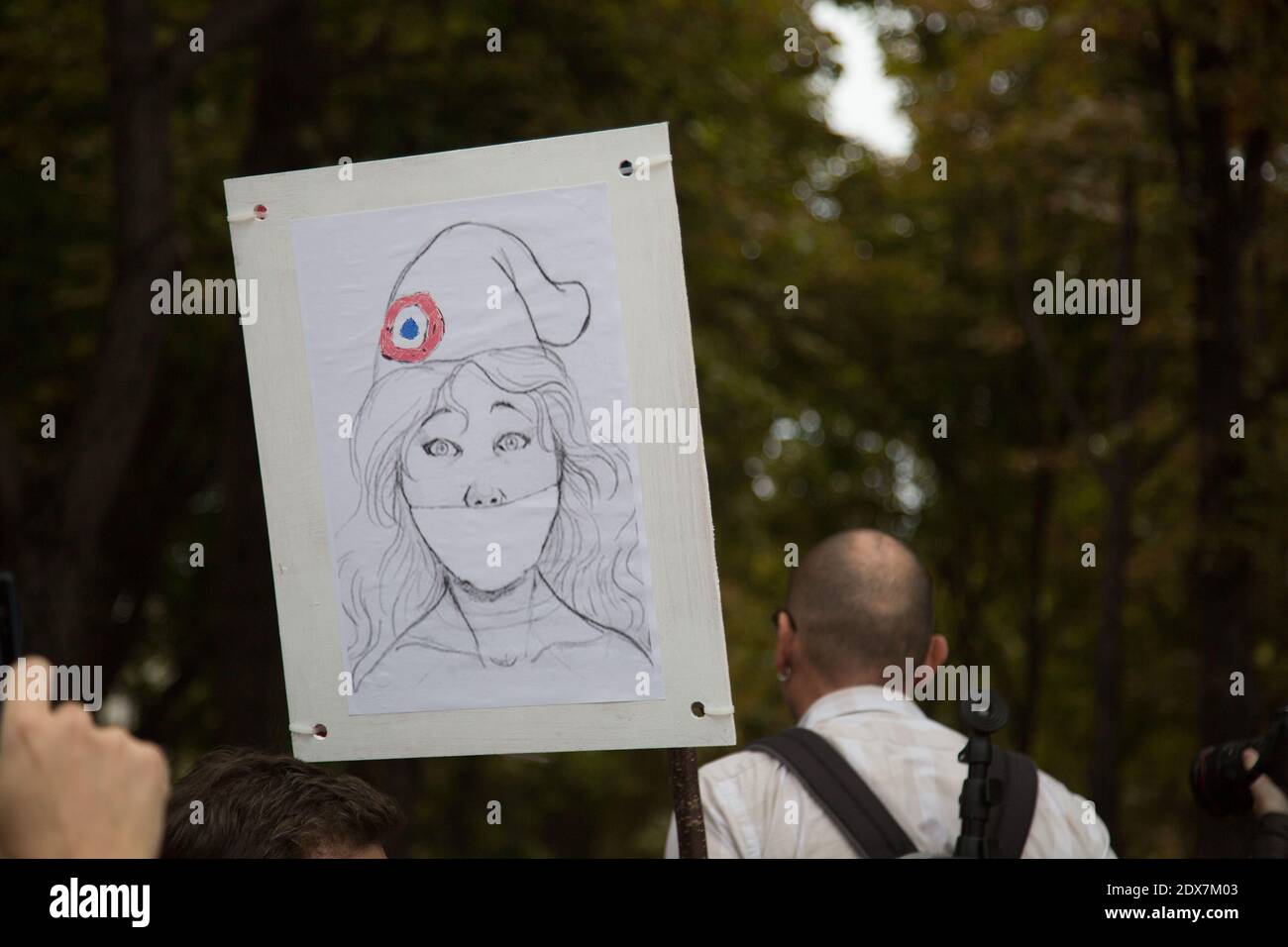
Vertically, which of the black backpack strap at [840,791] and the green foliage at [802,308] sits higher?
the green foliage at [802,308]

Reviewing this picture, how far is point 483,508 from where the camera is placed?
2814mm

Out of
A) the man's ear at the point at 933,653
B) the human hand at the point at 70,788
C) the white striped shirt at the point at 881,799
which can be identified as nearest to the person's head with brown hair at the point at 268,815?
the white striped shirt at the point at 881,799

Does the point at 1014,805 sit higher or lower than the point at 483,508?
lower

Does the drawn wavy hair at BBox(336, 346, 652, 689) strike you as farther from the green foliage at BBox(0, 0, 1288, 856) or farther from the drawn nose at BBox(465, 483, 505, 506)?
the green foliage at BBox(0, 0, 1288, 856)

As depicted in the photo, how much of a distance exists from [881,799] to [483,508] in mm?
1014

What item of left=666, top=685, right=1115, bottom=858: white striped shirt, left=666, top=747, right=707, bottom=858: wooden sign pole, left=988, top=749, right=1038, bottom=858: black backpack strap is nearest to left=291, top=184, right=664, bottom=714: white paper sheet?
left=666, top=747, right=707, bottom=858: wooden sign pole

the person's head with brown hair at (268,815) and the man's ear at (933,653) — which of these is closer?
the person's head with brown hair at (268,815)

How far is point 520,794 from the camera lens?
17016 millimetres

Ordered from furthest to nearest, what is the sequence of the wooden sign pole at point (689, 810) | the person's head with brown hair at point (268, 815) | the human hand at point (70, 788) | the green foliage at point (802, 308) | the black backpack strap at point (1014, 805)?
1. the green foliage at point (802, 308)
2. the black backpack strap at point (1014, 805)
3. the wooden sign pole at point (689, 810)
4. the person's head with brown hair at point (268, 815)
5. the human hand at point (70, 788)

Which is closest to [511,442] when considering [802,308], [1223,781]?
[1223,781]

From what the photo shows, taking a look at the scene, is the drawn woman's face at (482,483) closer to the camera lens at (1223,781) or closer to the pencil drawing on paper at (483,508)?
the pencil drawing on paper at (483,508)

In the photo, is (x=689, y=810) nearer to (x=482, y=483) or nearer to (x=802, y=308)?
(x=482, y=483)

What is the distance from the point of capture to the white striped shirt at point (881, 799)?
294 centimetres

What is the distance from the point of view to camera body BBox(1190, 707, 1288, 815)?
8.61 ft
